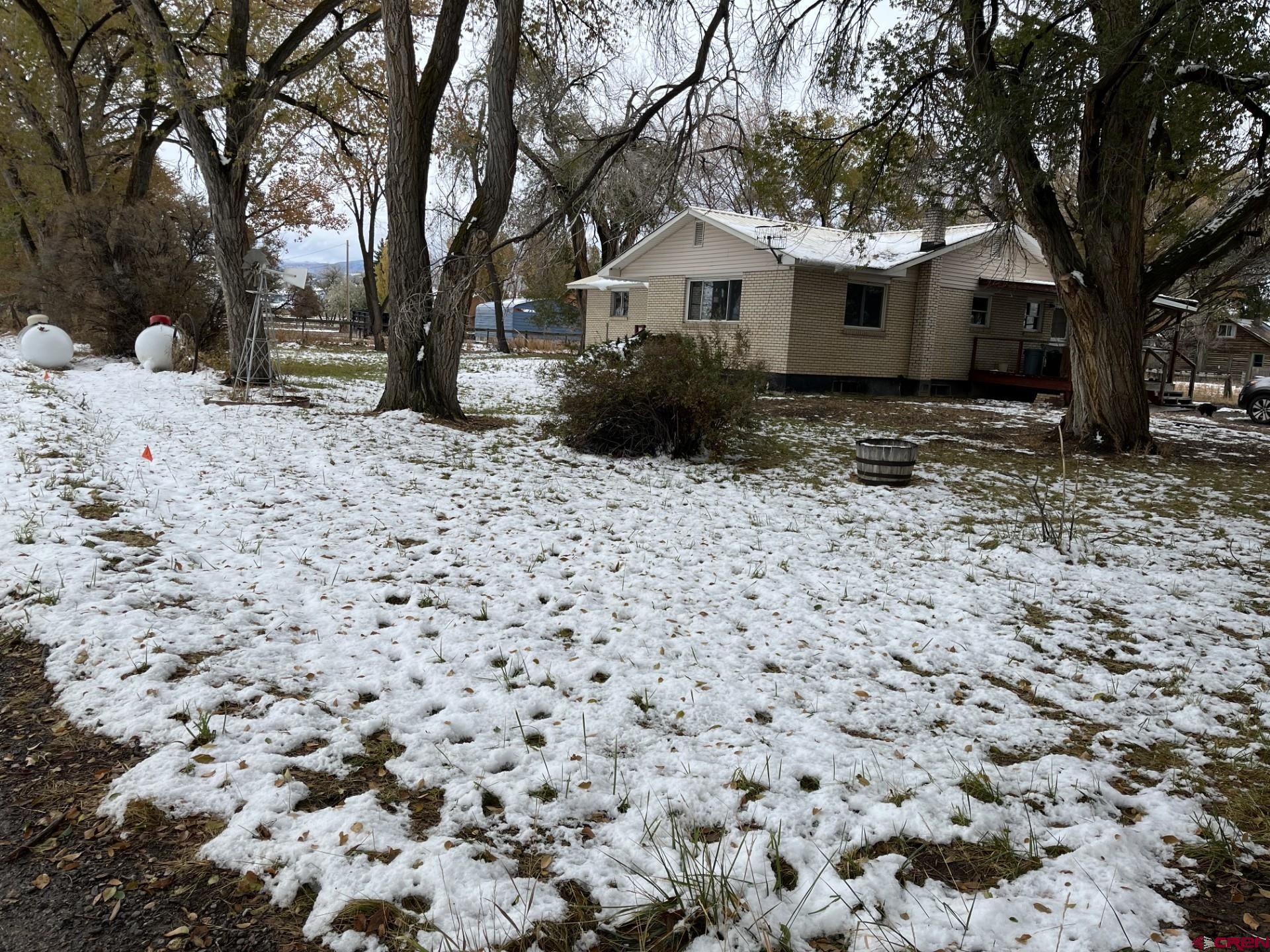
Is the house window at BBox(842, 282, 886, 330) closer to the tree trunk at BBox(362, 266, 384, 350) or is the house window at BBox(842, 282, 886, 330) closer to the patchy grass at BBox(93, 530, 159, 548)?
the patchy grass at BBox(93, 530, 159, 548)

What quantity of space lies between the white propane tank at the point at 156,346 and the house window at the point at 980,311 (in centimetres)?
1937

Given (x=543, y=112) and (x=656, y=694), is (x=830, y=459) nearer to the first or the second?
(x=543, y=112)

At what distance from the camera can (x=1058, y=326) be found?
22.7 meters

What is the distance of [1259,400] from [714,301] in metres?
12.6

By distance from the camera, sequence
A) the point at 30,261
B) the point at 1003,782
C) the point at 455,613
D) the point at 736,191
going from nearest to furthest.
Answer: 1. the point at 1003,782
2. the point at 455,613
3. the point at 736,191
4. the point at 30,261

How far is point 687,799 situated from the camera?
8.69 feet

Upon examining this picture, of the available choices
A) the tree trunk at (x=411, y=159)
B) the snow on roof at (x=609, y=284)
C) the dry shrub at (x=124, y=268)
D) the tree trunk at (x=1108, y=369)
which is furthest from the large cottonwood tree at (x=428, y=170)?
the snow on roof at (x=609, y=284)

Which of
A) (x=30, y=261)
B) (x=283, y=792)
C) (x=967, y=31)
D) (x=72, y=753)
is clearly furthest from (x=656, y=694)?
(x=30, y=261)

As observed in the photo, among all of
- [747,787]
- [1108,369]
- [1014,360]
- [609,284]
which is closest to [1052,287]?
[1014,360]

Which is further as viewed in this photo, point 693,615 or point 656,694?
point 693,615

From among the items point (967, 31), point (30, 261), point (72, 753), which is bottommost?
point (72, 753)

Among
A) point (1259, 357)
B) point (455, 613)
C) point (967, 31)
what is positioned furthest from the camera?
point (1259, 357)

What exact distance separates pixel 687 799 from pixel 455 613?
6.43ft

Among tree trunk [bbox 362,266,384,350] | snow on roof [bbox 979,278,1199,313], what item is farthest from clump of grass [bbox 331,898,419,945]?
tree trunk [bbox 362,266,384,350]
